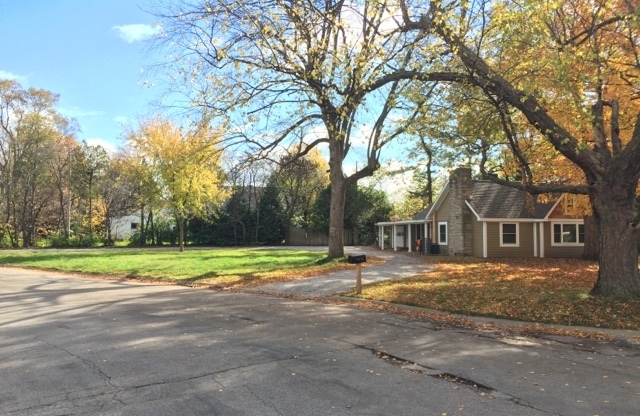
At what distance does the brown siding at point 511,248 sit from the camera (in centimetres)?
2723

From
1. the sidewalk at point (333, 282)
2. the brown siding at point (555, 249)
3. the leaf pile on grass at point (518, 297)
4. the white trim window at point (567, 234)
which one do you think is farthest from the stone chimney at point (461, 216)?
the leaf pile on grass at point (518, 297)

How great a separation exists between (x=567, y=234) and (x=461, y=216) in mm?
6513

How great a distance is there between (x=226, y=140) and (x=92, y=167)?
38339 millimetres

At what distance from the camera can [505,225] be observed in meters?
27.7

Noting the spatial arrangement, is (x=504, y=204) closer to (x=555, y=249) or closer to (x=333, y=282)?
(x=555, y=249)

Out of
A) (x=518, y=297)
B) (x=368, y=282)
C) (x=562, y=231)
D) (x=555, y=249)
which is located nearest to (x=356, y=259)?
(x=368, y=282)

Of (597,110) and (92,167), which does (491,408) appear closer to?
(597,110)

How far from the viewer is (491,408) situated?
14.6 ft

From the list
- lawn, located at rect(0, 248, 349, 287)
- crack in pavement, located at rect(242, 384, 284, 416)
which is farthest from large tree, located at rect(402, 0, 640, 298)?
lawn, located at rect(0, 248, 349, 287)

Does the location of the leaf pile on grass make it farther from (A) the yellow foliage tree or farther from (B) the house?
(A) the yellow foliage tree

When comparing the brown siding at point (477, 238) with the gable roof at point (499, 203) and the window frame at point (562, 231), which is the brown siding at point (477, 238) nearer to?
the gable roof at point (499, 203)

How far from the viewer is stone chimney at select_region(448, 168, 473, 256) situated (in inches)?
1110

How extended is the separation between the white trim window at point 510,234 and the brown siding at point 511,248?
175mm

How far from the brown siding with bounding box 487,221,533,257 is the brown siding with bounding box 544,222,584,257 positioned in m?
0.87
